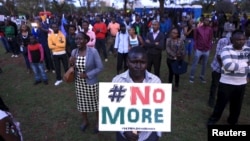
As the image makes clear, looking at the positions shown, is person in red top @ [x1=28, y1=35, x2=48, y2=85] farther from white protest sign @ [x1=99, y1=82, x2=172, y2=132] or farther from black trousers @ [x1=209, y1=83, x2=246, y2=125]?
white protest sign @ [x1=99, y1=82, x2=172, y2=132]

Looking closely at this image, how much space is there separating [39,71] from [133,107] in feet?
20.9

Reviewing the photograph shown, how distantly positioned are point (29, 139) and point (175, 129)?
274cm

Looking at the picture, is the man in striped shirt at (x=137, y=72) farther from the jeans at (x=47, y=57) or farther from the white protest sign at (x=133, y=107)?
the jeans at (x=47, y=57)

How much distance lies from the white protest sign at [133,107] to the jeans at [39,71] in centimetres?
585

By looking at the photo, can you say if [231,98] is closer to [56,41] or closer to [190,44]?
[56,41]

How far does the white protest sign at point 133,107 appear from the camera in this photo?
2.34m

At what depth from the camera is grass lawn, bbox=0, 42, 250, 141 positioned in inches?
184

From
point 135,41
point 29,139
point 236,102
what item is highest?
point 135,41

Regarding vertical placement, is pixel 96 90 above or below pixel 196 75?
above

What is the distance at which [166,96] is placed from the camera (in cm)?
236

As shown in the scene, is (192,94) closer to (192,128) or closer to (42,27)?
(192,128)

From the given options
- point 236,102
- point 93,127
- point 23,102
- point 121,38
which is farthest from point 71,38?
point 236,102

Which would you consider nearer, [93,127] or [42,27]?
[93,127]

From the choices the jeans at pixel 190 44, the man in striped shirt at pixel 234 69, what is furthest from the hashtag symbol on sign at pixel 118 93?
the jeans at pixel 190 44
